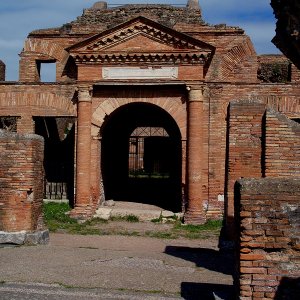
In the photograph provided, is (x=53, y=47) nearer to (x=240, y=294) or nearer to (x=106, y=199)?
(x=106, y=199)

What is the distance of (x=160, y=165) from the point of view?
3784 centimetres

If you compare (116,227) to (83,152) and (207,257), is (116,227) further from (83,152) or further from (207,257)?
(207,257)

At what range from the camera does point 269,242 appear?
220 inches

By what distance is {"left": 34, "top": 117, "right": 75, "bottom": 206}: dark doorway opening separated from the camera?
18578mm

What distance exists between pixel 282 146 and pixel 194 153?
7.72 metres

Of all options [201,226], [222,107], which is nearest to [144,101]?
[222,107]

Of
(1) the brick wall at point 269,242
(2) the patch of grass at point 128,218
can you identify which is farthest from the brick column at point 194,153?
(1) the brick wall at point 269,242

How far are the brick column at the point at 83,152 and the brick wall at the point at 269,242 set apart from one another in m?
11.4

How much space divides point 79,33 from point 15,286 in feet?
44.4

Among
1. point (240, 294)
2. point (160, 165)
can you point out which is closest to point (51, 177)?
point (240, 294)

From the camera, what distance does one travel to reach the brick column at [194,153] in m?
16.3

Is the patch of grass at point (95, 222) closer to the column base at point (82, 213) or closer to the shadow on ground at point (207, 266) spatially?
the column base at point (82, 213)

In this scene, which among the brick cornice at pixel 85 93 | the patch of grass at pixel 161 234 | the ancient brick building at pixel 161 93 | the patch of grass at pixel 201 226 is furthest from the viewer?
the brick cornice at pixel 85 93

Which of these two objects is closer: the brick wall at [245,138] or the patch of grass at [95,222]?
the brick wall at [245,138]
